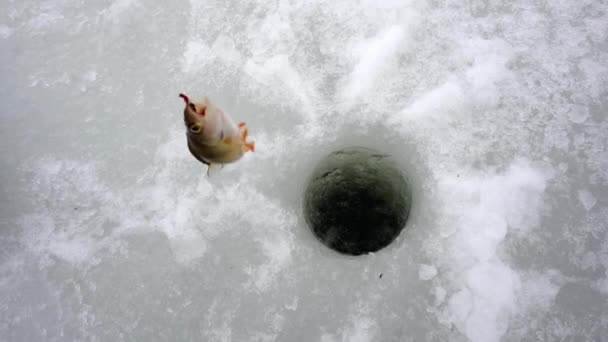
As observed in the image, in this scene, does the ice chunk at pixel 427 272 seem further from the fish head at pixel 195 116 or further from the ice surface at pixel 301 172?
the fish head at pixel 195 116

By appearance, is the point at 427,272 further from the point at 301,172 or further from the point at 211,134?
the point at 211,134

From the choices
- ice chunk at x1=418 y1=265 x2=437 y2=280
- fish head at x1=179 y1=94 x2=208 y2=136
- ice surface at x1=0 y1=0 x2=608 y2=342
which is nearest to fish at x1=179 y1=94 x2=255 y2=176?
fish head at x1=179 y1=94 x2=208 y2=136

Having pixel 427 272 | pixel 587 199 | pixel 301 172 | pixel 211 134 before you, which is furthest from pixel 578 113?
pixel 211 134

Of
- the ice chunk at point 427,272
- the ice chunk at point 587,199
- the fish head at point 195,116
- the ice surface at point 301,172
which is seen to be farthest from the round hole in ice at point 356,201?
the fish head at point 195,116

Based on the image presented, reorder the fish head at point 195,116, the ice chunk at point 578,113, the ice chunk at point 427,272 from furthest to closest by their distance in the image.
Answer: the ice chunk at point 578,113 → the ice chunk at point 427,272 → the fish head at point 195,116

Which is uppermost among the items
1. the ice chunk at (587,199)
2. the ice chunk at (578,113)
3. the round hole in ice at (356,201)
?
the ice chunk at (578,113)

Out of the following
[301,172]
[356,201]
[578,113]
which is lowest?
[356,201]

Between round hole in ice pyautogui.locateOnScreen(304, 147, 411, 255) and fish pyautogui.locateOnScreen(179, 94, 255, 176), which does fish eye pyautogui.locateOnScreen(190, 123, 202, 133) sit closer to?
fish pyautogui.locateOnScreen(179, 94, 255, 176)
